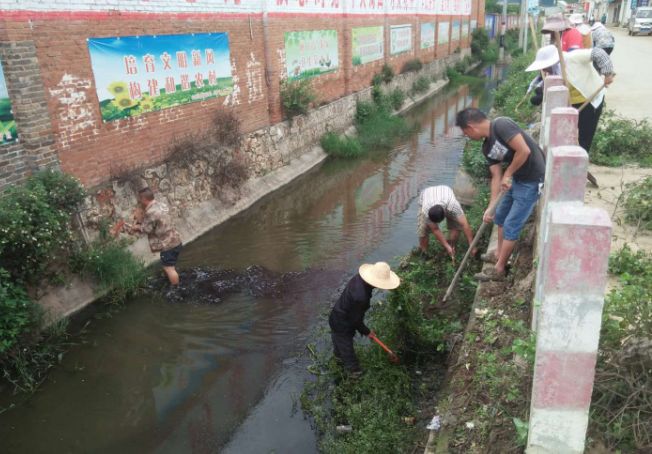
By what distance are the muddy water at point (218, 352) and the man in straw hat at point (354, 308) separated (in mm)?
592

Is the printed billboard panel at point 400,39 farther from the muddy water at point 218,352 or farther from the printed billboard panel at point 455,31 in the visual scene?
the muddy water at point 218,352

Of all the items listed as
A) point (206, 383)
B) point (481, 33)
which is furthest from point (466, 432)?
point (481, 33)

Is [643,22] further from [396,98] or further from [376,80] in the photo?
[376,80]

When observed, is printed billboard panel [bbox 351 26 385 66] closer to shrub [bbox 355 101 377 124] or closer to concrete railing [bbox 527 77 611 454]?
shrub [bbox 355 101 377 124]

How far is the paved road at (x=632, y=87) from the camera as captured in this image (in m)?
10.7

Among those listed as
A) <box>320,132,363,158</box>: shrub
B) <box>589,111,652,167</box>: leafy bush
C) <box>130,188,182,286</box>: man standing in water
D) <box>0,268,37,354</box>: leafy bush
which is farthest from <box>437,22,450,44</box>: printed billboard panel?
<box>0,268,37,354</box>: leafy bush

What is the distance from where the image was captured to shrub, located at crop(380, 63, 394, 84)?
1812 cm

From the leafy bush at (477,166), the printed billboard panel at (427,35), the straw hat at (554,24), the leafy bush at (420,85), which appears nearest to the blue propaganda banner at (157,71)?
the leafy bush at (477,166)

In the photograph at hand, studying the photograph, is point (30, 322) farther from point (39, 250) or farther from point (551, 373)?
point (551, 373)

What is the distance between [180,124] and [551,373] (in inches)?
295

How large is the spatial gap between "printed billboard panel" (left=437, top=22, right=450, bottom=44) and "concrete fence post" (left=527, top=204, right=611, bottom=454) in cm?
2635

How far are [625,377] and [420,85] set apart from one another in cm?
2048

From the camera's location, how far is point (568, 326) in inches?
96.3

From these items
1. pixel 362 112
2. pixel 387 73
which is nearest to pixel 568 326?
pixel 362 112
